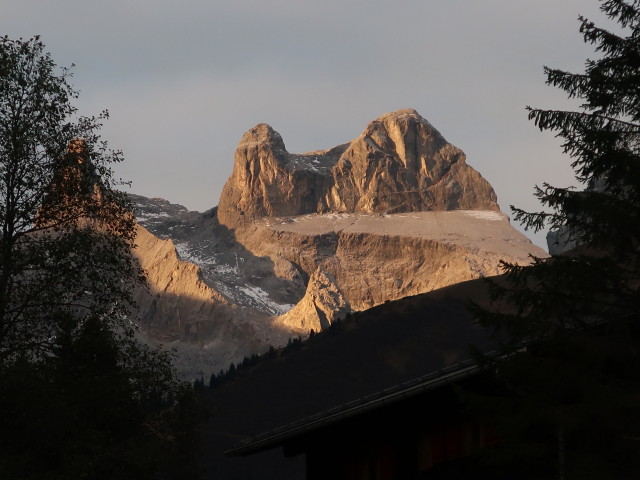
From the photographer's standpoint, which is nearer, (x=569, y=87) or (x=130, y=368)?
(x=569, y=87)

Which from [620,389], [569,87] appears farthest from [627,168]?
[620,389]

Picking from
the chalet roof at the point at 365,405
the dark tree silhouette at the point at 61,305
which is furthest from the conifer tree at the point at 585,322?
the dark tree silhouette at the point at 61,305

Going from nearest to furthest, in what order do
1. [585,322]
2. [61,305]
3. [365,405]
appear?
[585,322], [365,405], [61,305]

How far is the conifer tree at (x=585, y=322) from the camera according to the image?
16438mm

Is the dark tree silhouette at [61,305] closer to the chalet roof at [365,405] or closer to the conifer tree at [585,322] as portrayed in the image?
the chalet roof at [365,405]

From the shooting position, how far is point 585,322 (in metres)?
18.2

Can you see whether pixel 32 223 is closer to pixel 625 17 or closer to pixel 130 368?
pixel 130 368

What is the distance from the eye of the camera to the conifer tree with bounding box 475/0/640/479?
1644 centimetres

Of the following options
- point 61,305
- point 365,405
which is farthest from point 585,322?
point 61,305

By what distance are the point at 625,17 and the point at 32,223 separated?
15399 millimetres

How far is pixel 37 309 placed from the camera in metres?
27.4

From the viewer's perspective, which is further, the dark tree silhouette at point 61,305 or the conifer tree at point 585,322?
the dark tree silhouette at point 61,305

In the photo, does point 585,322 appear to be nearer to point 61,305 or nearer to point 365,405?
point 365,405

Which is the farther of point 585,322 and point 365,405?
point 365,405
